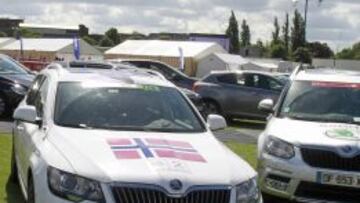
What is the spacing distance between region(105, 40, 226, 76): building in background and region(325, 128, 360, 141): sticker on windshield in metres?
45.5

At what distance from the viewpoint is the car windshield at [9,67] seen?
18520 millimetres

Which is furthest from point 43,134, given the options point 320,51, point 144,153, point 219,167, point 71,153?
point 320,51

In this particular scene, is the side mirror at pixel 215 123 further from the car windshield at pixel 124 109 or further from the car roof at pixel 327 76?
the car roof at pixel 327 76

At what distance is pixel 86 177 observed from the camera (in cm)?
576

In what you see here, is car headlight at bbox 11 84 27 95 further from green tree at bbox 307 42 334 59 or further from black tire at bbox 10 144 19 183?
green tree at bbox 307 42 334 59

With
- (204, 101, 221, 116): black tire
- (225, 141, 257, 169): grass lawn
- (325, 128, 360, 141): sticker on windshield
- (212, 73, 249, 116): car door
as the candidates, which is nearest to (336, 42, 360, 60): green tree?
(212, 73, 249, 116): car door

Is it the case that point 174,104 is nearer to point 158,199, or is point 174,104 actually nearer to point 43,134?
point 43,134

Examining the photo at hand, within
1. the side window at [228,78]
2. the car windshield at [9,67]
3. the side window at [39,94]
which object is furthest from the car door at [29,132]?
the side window at [228,78]

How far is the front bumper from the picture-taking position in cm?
834

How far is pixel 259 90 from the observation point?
2170 centimetres

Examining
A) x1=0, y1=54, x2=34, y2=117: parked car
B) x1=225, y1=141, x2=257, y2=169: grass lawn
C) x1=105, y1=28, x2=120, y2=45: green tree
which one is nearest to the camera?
x1=225, y1=141, x2=257, y2=169: grass lawn

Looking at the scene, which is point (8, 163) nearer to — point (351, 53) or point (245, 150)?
point (245, 150)

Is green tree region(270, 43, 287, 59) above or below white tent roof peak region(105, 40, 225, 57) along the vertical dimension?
below

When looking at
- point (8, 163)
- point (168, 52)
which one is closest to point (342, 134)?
point (8, 163)
